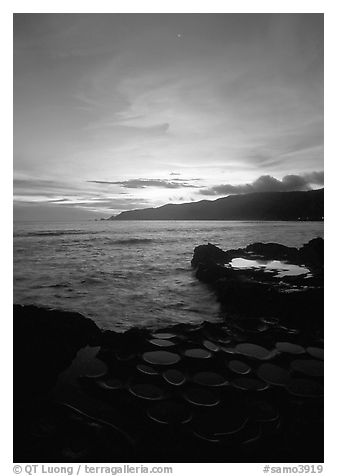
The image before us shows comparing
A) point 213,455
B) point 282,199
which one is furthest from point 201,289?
point 282,199

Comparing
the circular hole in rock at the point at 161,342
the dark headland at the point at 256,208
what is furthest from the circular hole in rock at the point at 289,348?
the dark headland at the point at 256,208

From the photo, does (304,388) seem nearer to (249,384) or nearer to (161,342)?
(249,384)

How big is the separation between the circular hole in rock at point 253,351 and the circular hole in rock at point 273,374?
0.81 ft

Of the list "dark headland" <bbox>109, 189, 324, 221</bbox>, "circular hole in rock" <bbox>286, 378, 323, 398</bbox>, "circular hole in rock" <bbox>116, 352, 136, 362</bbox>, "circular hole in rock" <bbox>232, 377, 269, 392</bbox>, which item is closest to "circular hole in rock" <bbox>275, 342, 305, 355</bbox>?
"circular hole in rock" <bbox>286, 378, 323, 398</bbox>

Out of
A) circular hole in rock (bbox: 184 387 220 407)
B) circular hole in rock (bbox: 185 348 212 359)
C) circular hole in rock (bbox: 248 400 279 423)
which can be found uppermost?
circular hole in rock (bbox: 185 348 212 359)

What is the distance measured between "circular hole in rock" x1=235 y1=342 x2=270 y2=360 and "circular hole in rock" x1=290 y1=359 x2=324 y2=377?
0.39 m

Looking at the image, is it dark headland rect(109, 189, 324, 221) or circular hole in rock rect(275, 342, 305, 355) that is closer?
circular hole in rock rect(275, 342, 305, 355)

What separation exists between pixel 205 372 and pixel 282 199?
5172 centimetres

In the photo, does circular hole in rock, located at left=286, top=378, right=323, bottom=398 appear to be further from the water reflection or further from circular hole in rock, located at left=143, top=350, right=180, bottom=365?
the water reflection

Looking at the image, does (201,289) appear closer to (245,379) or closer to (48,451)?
(245,379)

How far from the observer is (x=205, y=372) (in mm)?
3467

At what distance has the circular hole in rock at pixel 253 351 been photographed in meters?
3.89

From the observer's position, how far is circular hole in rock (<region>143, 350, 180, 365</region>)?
143 inches

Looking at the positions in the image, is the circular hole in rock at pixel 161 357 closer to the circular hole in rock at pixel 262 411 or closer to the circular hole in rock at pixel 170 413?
the circular hole in rock at pixel 170 413
